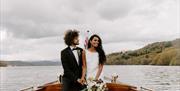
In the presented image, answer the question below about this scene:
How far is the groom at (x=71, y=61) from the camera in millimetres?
9008

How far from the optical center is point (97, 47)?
973 cm

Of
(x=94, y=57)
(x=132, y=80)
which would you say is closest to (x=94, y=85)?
(x=94, y=57)

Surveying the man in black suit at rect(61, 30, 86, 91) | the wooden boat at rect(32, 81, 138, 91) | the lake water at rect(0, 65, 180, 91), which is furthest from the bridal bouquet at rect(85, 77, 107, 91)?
the lake water at rect(0, 65, 180, 91)

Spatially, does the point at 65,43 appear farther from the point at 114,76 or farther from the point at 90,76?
the point at 114,76

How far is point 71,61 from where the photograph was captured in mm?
8992

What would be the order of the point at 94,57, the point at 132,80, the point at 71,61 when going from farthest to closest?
the point at 132,80 < the point at 94,57 < the point at 71,61

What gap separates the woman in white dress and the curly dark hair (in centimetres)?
66

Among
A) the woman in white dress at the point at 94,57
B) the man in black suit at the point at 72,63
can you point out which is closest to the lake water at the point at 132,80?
the woman in white dress at the point at 94,57

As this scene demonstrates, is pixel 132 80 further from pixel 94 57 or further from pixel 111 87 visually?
pixel 94 57

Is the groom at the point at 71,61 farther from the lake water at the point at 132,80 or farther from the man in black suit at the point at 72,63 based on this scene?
the lake water at the point at 132,80

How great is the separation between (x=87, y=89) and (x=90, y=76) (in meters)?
0.39

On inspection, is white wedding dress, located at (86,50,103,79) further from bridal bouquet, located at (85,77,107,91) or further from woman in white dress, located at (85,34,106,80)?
bridal bouquet, located at (85,77,107,91)

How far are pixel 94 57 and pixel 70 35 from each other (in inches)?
37.4

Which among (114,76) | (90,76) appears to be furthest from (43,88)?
(90,76)
